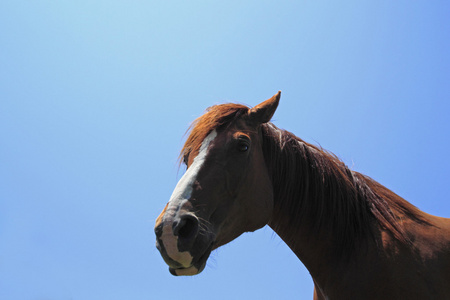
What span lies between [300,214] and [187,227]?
1.29 m

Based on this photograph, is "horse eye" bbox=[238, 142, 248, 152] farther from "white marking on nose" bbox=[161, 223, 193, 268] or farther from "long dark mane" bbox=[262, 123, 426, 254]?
"white marking on nose" bbox=[161, 223, 193, 268]

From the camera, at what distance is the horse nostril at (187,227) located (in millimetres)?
2871

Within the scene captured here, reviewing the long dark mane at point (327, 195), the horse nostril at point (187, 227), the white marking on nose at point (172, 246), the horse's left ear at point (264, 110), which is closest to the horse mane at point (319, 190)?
the long dark mane at point (327, 195)

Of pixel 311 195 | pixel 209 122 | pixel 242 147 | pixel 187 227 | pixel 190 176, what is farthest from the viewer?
pixel 311 195

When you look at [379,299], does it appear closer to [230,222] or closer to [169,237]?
[230,222]

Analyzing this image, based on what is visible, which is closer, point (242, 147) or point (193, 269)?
point (193, 269)

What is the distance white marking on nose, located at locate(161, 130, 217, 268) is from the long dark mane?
0.82 m

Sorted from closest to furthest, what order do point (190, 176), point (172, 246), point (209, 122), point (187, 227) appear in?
1. point (172, 246)
2. point (187, 227)
3. point (190, 176)
4. point (209, 122)

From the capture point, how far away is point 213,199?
318 cm

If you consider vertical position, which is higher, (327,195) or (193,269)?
(327,195)

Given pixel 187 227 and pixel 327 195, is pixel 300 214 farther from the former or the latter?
pixel 187 227

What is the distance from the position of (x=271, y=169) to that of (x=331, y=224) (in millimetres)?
774

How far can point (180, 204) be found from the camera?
9.73 feet

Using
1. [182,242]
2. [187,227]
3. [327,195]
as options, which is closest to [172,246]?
[182,242]
